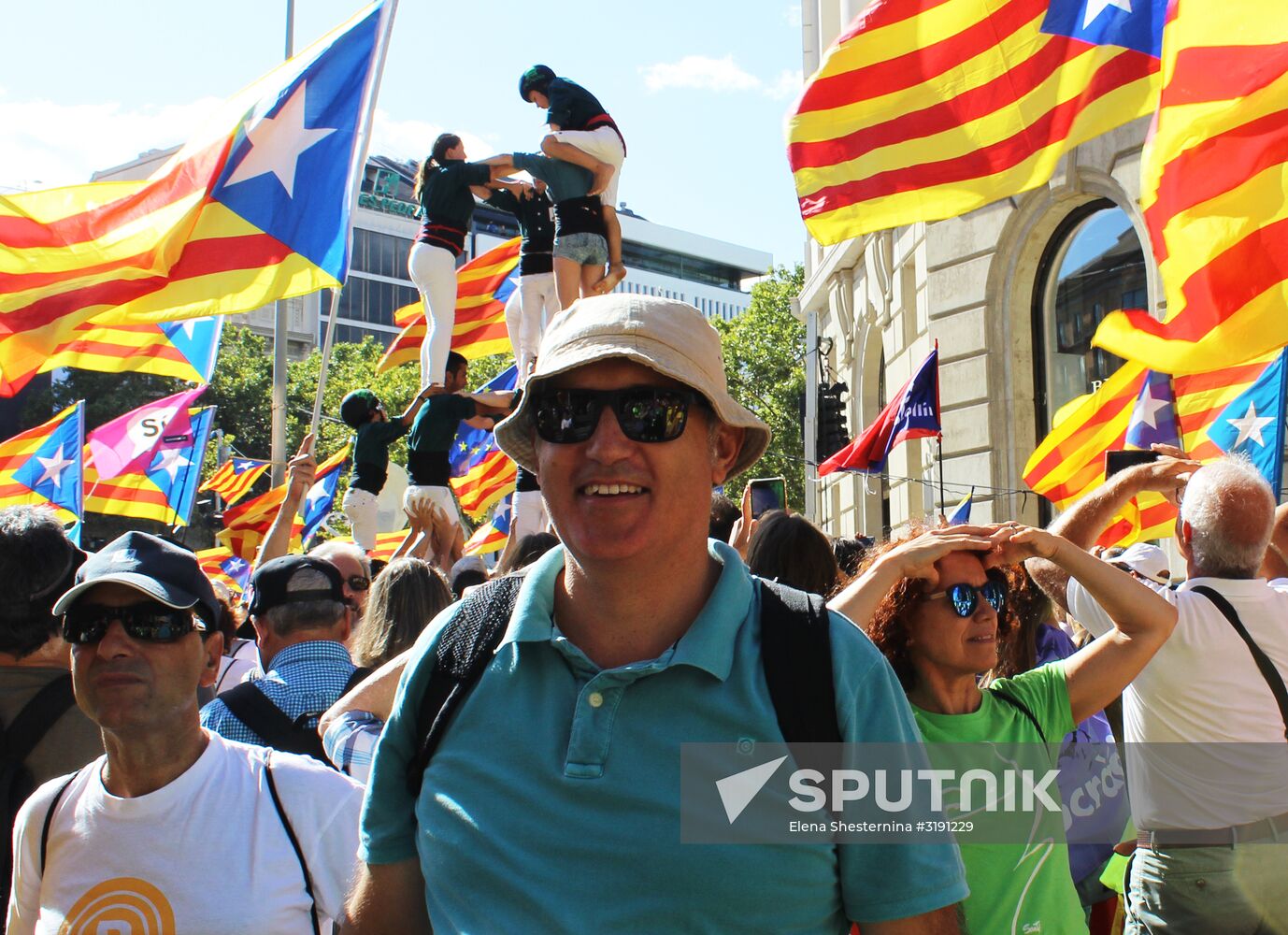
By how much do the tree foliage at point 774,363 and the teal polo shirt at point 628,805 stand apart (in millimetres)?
41009

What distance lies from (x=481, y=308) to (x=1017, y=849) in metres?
10.4

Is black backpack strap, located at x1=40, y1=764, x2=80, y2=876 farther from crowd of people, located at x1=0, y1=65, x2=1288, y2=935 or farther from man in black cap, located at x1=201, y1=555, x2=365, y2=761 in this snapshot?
man in black cap, located at x1=201, y1=555, x2=365, y2=761

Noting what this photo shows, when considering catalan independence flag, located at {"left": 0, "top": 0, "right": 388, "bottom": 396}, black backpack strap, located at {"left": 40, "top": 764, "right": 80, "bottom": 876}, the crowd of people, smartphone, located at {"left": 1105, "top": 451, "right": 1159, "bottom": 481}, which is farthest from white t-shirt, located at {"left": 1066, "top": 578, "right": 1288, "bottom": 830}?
catalan independence flag, located at {"left": 0, "top": 0, "right": 388, "bottom": 396}

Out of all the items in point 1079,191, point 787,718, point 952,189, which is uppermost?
point 1079,191

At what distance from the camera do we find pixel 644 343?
206cm

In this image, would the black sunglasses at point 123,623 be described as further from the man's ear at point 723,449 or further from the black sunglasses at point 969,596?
the black sunglasses at point 969,596

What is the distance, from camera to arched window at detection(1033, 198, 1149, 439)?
14430 mm

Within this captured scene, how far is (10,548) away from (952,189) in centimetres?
460

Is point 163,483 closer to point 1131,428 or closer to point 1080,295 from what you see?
point 1080,295

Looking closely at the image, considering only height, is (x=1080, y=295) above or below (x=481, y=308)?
above

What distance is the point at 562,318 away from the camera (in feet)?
7.18

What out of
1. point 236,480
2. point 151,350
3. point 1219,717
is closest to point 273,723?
point 1219,717

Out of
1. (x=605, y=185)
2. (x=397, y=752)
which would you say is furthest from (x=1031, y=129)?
(x=397, y=752)

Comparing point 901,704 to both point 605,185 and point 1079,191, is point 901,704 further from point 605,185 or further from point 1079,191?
point 1079,191
